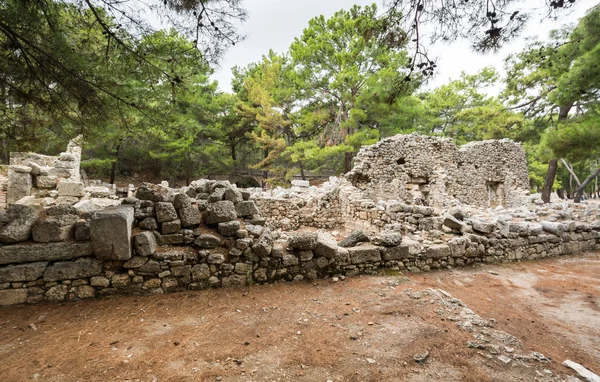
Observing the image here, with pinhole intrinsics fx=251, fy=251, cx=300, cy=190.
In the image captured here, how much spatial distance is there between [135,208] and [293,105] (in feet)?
50.8

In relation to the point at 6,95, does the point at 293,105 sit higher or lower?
higher

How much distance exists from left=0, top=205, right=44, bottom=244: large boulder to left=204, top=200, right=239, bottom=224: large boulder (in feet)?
6.36

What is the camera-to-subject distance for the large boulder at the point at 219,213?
12.1 ft

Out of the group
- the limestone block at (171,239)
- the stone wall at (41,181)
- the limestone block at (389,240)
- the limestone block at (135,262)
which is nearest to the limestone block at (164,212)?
the limestone block at (171,239)

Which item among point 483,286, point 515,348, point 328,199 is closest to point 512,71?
point 328,199

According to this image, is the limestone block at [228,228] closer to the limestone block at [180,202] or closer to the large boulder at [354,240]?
the limestone block at [180,202]

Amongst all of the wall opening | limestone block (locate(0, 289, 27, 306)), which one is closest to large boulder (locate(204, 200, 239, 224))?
limestone block (locate(0, 289, 27, 306))

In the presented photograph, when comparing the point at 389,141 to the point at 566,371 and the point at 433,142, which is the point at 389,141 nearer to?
the point at 433,142

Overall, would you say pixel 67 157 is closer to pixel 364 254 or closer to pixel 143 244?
pixel 143 244

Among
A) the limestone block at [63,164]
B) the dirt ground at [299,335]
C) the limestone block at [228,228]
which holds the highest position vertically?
the limestone block at [63,164]

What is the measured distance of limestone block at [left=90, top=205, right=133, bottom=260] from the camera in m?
2.96

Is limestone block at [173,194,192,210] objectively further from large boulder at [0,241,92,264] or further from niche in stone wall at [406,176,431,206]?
niche in stone wall at [406,176,431,206]

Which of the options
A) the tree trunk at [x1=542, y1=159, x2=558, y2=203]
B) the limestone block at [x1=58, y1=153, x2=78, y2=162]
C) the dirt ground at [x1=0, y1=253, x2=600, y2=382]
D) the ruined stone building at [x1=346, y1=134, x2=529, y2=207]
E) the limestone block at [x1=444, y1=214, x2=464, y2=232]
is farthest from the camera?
the tree trunk at [x1=542, y1=159, x2=558, y2=203]

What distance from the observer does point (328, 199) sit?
9.88m
